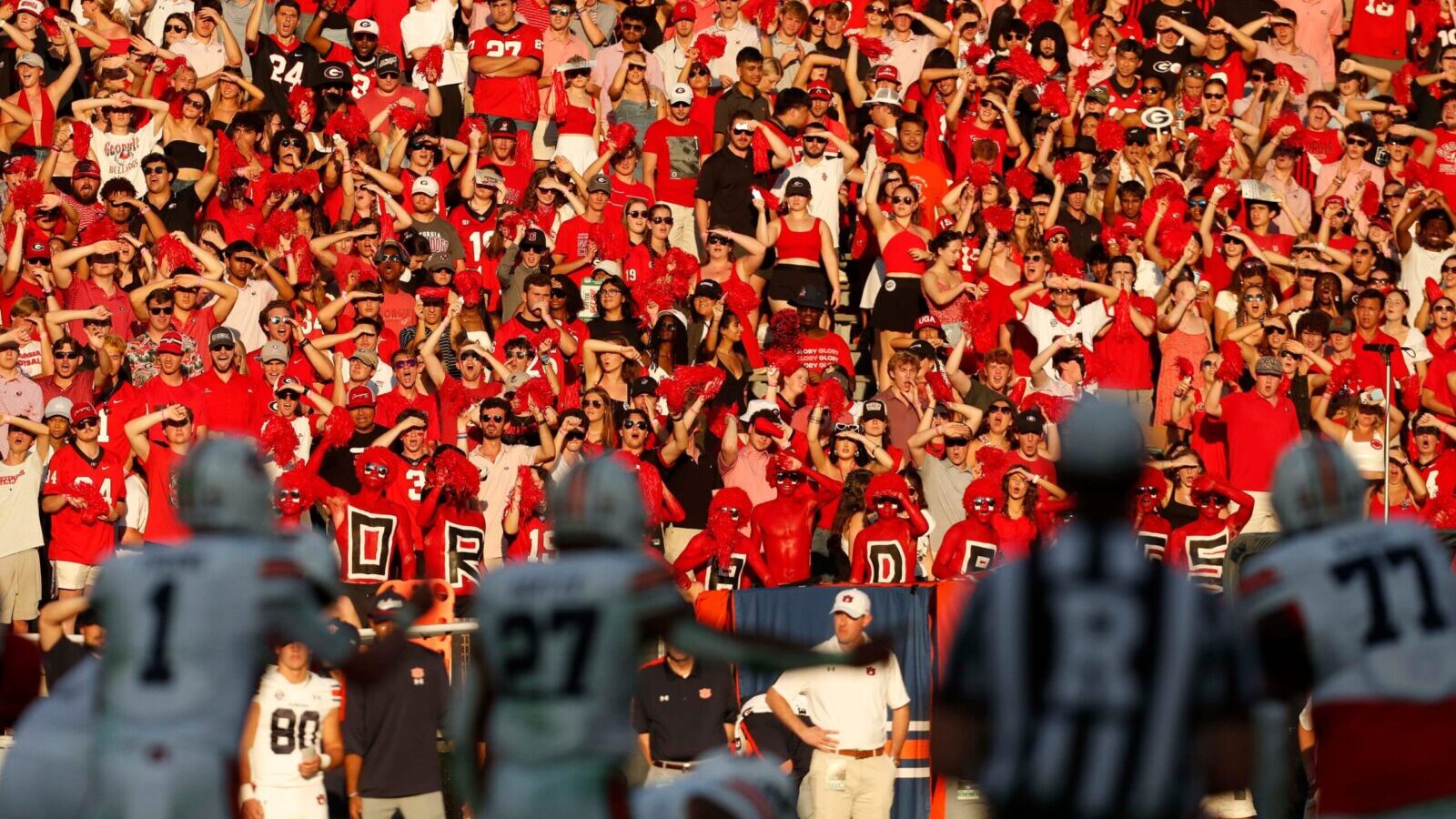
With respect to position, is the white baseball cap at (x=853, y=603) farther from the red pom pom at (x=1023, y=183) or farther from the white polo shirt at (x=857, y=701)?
the red pom pom at (x=1023, y=183)

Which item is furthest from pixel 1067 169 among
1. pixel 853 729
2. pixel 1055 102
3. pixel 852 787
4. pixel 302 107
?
pixel 852 787

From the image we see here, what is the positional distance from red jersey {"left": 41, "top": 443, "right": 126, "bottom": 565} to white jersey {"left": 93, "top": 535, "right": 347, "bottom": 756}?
8451 mm

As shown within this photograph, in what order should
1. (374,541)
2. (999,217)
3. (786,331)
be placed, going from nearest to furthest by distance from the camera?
(374,541)
(786,331)
(999,217)

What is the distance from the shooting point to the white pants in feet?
48.9

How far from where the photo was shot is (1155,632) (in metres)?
6.78

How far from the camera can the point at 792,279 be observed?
19.0 metres

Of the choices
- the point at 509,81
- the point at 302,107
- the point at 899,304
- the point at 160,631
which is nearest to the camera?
the point at 160,631

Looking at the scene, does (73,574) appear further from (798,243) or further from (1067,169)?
(1067,169)

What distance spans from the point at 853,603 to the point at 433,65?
8065 millimetres

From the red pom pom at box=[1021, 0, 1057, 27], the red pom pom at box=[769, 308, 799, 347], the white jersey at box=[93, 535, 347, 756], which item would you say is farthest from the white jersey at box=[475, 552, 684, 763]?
the red pom pom at box=[1021, 0, 1057, 27]

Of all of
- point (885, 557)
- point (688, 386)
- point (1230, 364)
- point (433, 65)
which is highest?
point (433, 65)

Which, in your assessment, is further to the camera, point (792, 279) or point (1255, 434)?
point (792, 279)

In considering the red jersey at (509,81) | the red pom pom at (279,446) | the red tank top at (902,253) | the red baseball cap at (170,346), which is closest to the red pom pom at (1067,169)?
the red tank top at (902,253)

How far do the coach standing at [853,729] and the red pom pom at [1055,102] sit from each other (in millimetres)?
7261
